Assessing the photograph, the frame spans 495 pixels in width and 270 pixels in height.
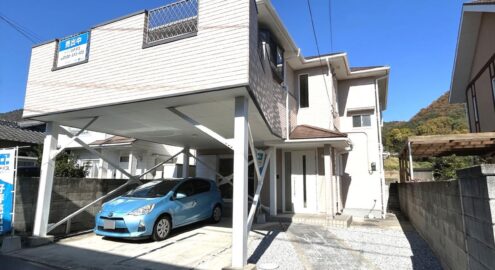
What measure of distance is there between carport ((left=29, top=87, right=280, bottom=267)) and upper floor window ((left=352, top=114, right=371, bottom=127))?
524cm

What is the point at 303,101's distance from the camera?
11398mm

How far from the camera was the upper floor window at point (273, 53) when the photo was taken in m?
7.44

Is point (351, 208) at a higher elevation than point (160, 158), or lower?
lower

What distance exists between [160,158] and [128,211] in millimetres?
9117

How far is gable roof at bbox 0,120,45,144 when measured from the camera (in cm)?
1675

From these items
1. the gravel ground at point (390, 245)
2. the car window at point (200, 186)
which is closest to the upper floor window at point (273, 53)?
the car window at point (200, 186)

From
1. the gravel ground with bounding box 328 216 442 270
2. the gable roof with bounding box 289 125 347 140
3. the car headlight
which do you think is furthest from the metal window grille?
the gravel ground with bounding box 328 216 442 270

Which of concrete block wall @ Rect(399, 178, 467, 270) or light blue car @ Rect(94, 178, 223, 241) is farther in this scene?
light blue car @ Rect(94, 178, 223, 241)

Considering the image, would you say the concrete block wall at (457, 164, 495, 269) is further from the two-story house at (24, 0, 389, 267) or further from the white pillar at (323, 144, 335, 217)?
the white pillar at (323, 144, 335, 217)

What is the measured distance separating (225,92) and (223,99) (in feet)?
1.40

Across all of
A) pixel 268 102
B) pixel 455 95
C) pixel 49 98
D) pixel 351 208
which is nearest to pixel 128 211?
pixel 49 98

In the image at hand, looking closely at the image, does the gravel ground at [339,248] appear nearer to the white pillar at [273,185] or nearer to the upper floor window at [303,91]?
the white pillar at [273,185]

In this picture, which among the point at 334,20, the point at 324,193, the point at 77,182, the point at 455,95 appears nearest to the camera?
the point at 77,182

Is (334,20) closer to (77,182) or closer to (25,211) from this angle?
(77,182)
